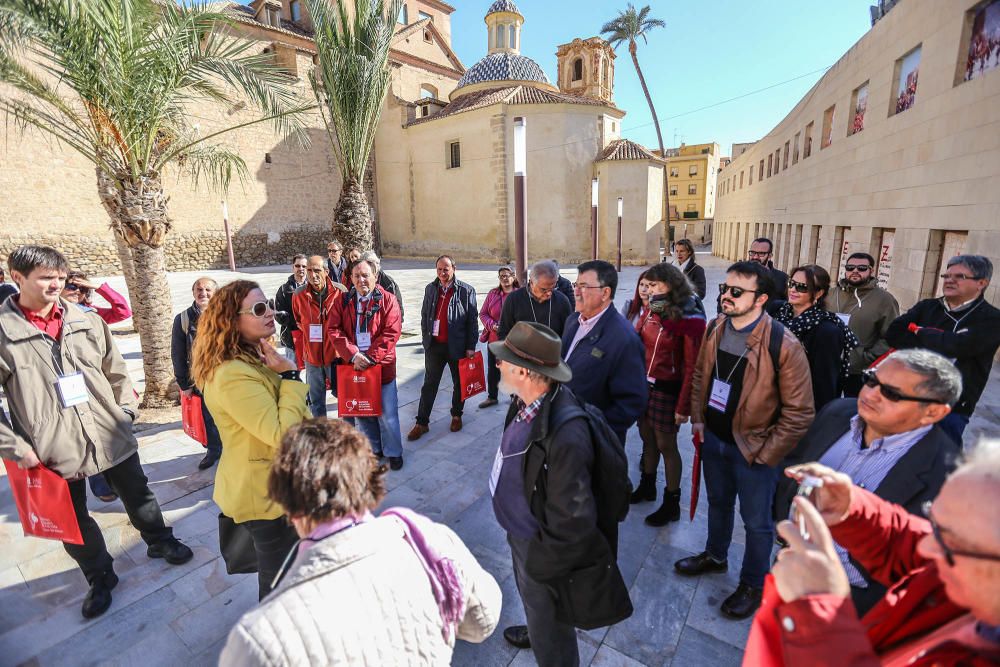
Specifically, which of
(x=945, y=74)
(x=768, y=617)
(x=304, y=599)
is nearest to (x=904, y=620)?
(x=768, y=617)

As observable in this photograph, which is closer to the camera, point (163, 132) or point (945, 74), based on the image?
point (163, 132)

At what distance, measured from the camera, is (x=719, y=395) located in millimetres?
2744

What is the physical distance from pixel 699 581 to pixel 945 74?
31.8ft

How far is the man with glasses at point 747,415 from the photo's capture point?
2.47m

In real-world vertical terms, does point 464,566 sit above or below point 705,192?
below

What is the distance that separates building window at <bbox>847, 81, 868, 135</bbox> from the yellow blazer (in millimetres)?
13855

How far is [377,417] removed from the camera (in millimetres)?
4410

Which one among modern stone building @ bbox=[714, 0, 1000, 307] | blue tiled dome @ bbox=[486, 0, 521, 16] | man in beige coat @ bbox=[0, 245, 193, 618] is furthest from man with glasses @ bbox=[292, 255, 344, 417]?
blue tiled dome @ bbox=[486, 0, 521, 16]

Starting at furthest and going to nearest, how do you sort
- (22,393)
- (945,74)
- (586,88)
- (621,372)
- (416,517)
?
(586,88) → (945,74) → (621,372) → (22,393) → (416,517)

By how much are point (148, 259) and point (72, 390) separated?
3.34m

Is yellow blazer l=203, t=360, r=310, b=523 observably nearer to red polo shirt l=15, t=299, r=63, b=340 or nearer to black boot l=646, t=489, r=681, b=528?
red polo shirt l=15, t=299, r=63, b=340

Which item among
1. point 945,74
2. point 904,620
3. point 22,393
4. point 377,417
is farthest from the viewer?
point 945,74

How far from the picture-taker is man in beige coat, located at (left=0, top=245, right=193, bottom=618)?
8.38 feet

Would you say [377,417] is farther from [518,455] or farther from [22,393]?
[518,455]
